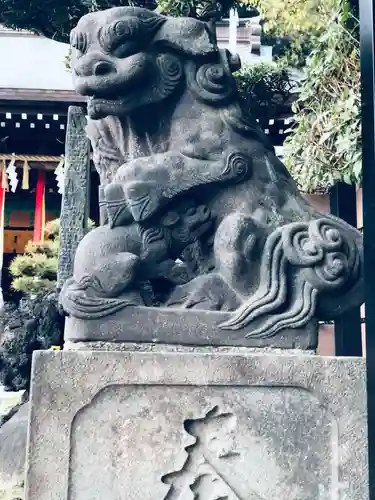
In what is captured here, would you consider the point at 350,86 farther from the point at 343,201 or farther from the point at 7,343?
the point at 7,343

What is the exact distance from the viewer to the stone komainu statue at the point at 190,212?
7.16 ft

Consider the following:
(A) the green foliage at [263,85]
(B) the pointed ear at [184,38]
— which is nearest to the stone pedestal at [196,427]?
(B) the pointed ear at [184,38]

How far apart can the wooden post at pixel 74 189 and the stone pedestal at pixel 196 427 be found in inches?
119

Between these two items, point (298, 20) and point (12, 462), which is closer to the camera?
point (12, 462)

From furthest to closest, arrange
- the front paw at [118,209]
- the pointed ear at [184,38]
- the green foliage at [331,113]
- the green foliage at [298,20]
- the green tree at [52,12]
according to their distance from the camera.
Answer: the green tree at [52,12] → the green foliage at [298,20] → the green foliage at [331,113] → the pointed ear at [184,38] → the front paw at [118,209]

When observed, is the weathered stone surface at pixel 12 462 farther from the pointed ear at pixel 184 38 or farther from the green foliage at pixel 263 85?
the green foliage at pixel 263 85

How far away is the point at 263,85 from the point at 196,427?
420 cm

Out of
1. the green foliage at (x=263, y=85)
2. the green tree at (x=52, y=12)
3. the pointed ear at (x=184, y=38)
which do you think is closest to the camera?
the pointed ear at (x=184, y=38)

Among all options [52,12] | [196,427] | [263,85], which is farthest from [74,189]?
[196,427]

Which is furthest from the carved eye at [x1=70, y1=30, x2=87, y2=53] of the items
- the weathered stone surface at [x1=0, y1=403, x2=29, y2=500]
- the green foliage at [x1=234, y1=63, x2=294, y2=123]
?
the green foliage at [x1=234, y1=63, x2=294, y2=123]

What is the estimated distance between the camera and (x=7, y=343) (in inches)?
191

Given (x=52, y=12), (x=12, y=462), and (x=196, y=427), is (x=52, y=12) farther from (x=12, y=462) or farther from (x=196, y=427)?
(x=196, y=427)

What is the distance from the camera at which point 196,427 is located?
2035 mm

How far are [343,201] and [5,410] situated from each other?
123 inches
